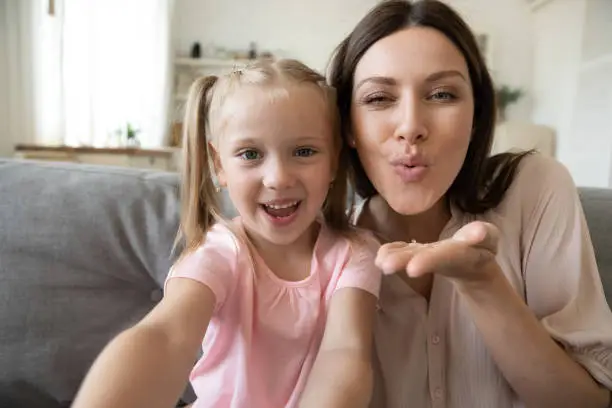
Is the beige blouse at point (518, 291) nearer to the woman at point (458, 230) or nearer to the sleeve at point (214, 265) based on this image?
the woman at point (458, 230)

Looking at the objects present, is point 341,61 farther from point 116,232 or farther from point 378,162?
point 116,232

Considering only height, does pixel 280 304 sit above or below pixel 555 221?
below

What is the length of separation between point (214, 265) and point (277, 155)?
0.57ft

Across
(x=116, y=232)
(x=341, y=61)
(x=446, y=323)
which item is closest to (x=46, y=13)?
(x=116, y=232)

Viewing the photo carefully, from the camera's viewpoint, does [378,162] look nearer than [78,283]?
Yes

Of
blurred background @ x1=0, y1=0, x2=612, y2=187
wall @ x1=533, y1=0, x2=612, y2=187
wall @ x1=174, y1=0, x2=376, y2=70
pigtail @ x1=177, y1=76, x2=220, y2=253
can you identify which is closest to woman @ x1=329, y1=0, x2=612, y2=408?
pigtail @ x1=177, y1=76, x2=220, y2=253

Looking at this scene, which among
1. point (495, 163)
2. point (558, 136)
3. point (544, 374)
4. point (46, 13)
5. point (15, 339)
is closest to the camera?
point (544, 374)

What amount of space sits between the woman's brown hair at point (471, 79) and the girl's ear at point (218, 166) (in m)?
0.20

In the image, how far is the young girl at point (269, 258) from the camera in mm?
772

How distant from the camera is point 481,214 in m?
0.90

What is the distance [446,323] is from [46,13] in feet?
11.8

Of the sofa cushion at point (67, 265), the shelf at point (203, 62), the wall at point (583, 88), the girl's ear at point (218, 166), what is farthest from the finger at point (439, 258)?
the shelf at point (203, 62)

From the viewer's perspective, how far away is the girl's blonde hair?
828 millimetres

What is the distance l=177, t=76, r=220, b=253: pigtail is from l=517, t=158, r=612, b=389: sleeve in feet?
1.58
